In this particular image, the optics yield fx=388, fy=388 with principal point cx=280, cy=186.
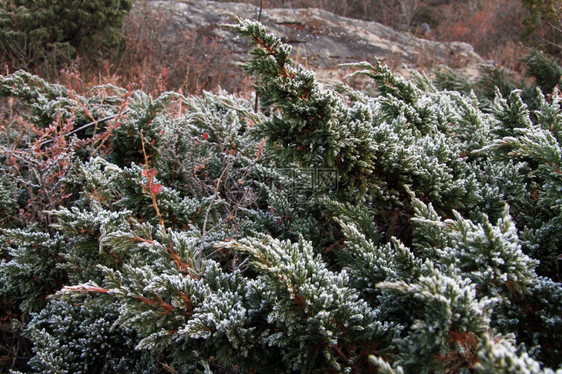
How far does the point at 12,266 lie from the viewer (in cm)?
145

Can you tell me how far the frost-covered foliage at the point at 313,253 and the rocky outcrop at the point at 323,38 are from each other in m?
5.38

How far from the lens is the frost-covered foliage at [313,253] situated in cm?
95

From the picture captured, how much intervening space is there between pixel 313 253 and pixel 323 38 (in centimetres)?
719

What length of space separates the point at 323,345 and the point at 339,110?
0.72 meters

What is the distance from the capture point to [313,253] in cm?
136

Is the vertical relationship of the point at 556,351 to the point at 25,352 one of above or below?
above

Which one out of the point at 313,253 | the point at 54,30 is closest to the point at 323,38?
the point at 54,30

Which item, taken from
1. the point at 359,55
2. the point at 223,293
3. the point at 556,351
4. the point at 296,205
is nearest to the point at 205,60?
the point at 359,55

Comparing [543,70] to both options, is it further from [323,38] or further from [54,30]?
[54,30]

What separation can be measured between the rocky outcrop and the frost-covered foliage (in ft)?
17.7

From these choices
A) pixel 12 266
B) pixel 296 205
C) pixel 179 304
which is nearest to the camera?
pixel 179 304

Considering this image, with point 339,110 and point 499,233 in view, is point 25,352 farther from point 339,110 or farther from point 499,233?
point 499,233

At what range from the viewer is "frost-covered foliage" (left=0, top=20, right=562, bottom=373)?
3.11 feet

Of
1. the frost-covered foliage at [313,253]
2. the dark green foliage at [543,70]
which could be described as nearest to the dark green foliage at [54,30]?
the frost-covered foliage at [313,253]
